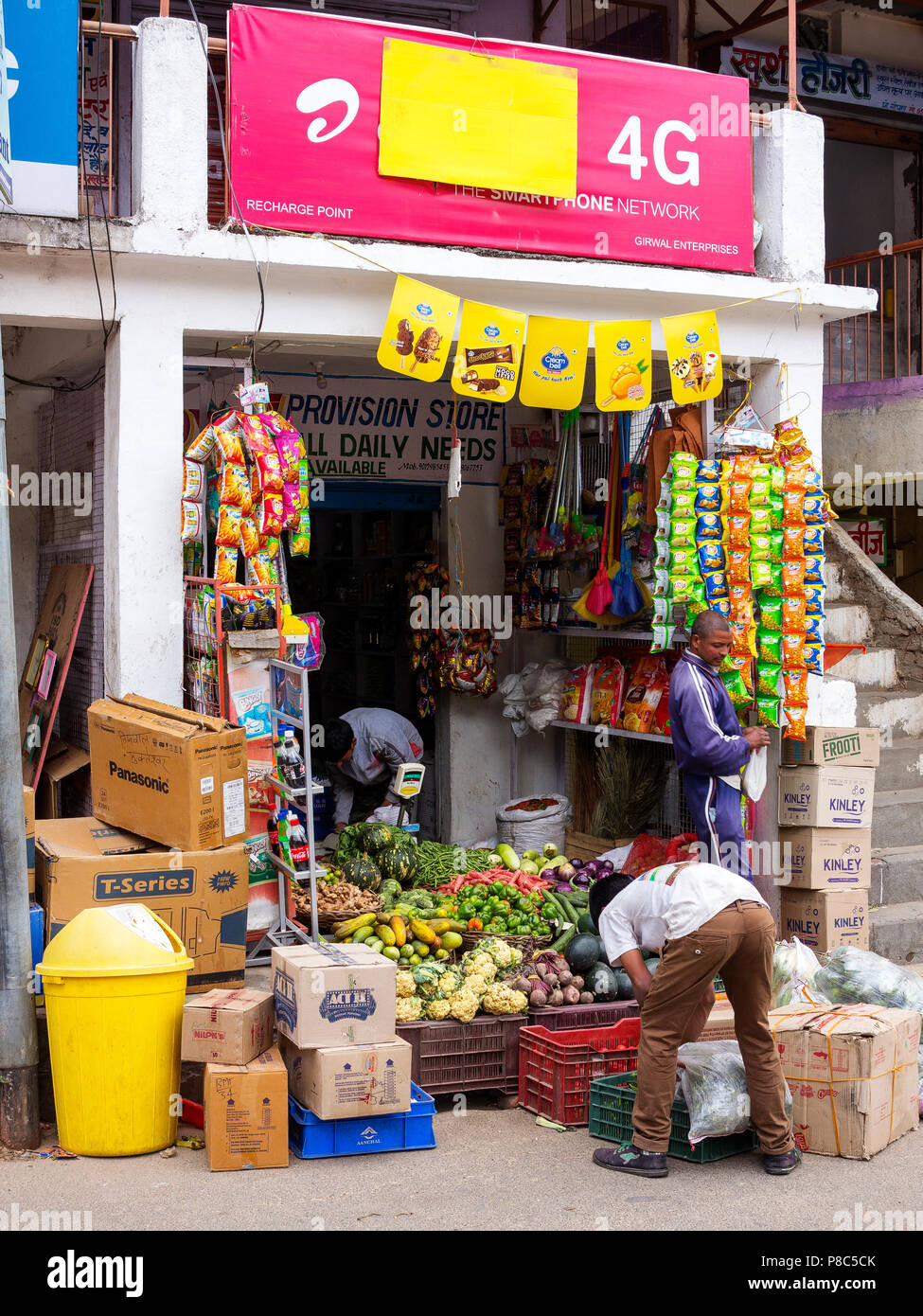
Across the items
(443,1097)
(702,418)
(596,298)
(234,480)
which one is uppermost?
(596,298)

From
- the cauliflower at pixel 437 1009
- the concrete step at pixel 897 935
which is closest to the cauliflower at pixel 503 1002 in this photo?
the cauliflower at pixel 437 1009

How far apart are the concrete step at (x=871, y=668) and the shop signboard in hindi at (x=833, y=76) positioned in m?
6.59

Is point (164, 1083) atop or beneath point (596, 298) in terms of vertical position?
beneath

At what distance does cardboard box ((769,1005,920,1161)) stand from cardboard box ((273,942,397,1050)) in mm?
1807

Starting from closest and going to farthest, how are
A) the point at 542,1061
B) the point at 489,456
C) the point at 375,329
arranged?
1. the point at 542,1061
2. the point at 375,329
3. the point at 489,456

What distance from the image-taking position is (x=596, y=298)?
835cm

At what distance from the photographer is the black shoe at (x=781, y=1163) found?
563 cm

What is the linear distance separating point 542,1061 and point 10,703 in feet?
9.66

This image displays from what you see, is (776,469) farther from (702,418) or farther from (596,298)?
(596,298)

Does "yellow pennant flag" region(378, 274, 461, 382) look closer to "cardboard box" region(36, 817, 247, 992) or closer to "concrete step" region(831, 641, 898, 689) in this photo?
"cardboard box" region(36, 817, 247, 992)

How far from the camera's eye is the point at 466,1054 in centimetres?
652

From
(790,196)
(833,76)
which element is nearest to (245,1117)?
(790,196)

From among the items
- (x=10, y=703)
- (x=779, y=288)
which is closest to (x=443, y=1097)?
(x=10, y=703)

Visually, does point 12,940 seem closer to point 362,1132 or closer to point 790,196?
point 362,1132
